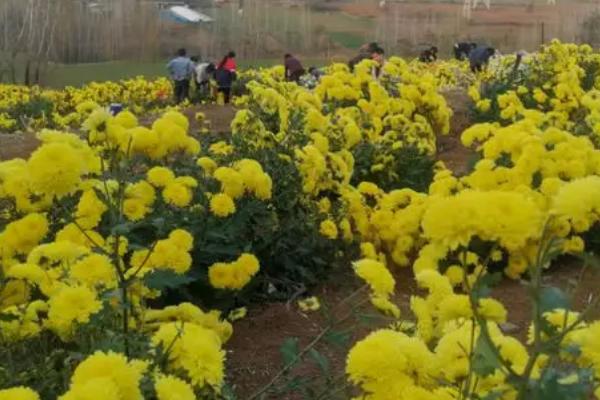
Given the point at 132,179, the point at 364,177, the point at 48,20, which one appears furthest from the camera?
the point at 48,20

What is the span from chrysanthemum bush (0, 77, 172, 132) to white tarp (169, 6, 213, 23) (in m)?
15.3

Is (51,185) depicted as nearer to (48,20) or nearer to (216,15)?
(48,20)

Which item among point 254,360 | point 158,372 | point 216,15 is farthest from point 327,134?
point 216,15

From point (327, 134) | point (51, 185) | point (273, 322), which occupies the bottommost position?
point (273, 322)

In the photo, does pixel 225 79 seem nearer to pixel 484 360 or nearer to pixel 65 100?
pixel 65 100

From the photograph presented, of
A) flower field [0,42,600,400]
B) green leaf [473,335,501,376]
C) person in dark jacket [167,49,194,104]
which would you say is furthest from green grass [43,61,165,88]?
green leaf [473,335,501,376]

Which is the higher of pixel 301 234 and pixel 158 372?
pixel 158 372

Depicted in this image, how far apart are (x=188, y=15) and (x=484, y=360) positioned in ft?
Answer: 117

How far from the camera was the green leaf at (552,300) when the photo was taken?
146 cm

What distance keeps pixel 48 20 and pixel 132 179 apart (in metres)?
22.9

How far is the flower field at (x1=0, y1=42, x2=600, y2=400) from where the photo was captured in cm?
158

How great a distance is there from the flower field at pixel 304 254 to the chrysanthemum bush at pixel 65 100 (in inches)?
342

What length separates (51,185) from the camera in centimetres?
217

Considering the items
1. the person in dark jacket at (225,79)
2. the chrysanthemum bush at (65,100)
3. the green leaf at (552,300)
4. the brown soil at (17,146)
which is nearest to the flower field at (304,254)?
the green leaf at (552,300)
